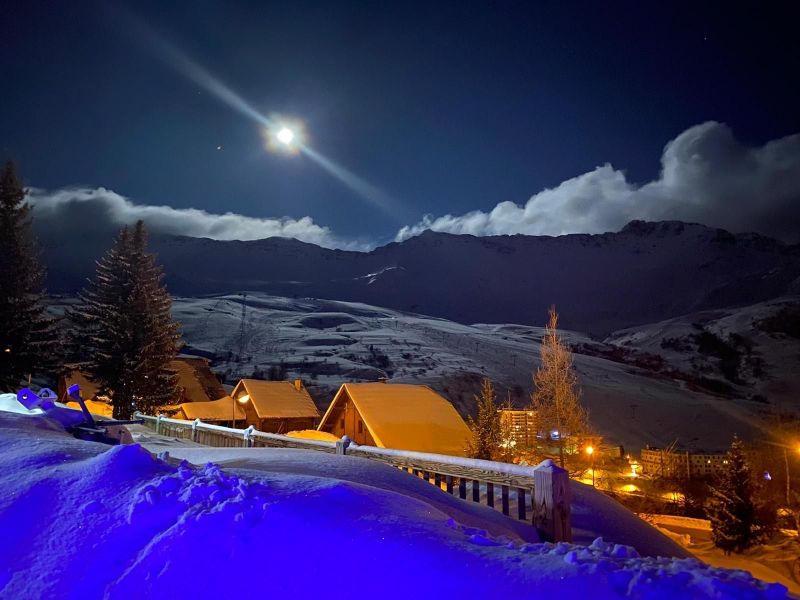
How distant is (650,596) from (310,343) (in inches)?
3050

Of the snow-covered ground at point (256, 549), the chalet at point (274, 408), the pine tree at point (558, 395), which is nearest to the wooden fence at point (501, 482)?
the snow-covered ground at point (256, 549)

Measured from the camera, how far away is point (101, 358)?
992 inches

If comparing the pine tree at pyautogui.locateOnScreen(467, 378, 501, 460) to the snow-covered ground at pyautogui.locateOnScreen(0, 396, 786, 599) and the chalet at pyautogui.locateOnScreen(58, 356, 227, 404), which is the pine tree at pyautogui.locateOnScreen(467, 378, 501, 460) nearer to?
the snow-covered ground at pyautogui.locateOnScreen(0, 396, 786, 599)

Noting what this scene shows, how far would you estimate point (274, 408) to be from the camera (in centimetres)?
2927

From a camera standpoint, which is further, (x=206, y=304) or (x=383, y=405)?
(x=206, y=304)

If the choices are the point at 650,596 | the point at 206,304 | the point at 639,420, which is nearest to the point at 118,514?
the point at 650,596

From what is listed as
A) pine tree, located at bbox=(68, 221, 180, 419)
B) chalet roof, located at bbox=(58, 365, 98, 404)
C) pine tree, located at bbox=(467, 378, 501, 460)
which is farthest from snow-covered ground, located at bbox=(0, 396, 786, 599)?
chalet roof, located at bbox=(58, 365, 98, 404)

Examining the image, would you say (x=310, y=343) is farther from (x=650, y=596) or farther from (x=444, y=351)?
(x=650, y=596)

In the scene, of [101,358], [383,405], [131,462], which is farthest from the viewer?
[101,358]

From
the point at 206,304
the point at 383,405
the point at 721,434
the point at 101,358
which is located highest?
the point at 206,304

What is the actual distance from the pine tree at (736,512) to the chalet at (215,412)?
Answer: 24332 millimetres

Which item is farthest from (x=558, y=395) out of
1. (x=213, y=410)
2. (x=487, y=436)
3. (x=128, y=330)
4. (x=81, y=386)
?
(x=81, y=386)

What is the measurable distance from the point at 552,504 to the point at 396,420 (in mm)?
16355

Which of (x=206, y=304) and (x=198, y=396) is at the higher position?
(x=206, y=304)
